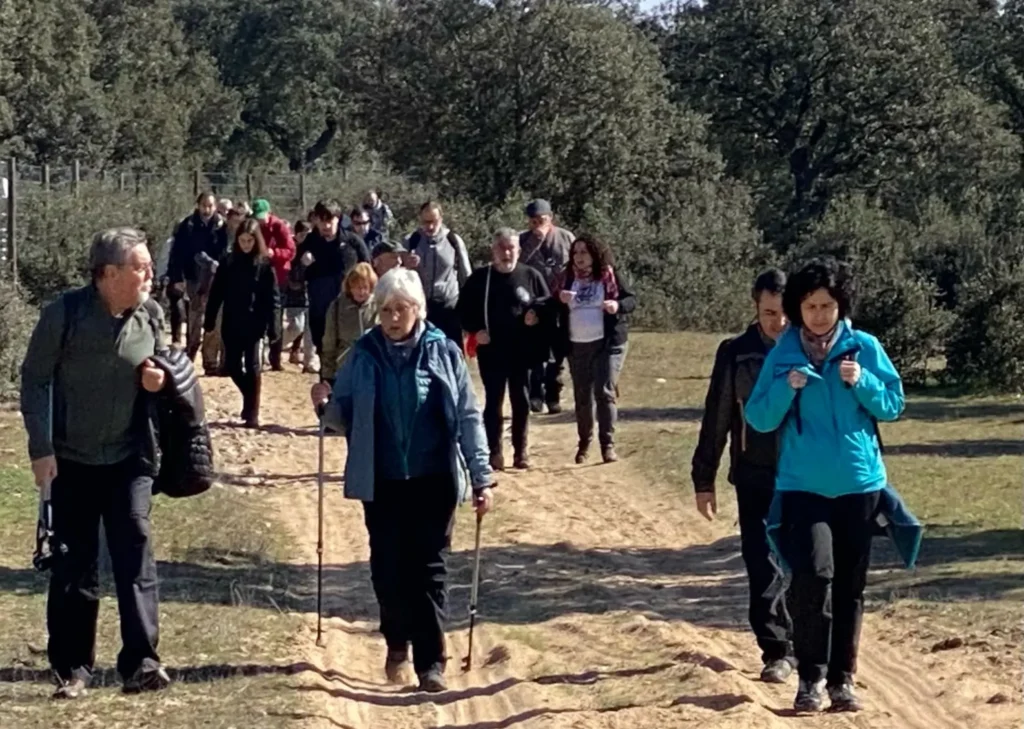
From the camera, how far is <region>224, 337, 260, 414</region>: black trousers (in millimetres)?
15117

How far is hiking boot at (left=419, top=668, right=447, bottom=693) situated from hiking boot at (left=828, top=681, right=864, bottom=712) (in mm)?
1674

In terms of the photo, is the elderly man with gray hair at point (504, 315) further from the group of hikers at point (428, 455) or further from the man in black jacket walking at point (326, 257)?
the group of hikers at point (428, 455)

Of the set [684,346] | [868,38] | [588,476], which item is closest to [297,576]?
[588,476]

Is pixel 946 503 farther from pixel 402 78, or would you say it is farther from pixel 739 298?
pixel 402 78

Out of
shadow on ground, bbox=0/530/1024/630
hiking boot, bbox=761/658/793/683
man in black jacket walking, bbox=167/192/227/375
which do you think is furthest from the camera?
man in black jacket walking, bbox=167/192/227/375

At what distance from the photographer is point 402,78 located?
32.6 meters

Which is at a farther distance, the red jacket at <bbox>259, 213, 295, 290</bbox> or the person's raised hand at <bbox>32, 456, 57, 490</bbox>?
the red jacket at <bbox>259, 213, 295, 290</bbox>

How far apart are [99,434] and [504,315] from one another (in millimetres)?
6631

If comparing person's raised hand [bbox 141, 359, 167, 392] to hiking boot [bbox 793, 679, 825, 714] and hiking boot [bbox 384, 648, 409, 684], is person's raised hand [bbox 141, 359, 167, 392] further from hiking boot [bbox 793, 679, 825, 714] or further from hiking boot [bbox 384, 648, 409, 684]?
hiking boot [bbox 793, 679, 825, 714]

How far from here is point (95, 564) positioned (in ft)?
24.6

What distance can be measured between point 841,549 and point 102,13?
54058mm

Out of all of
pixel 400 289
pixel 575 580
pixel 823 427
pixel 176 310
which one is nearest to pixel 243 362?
pixel 176 310

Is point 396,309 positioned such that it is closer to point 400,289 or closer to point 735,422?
point 400,289

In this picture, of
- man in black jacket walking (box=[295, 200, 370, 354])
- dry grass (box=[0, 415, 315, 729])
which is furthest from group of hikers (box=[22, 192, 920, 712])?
man in black jacket walking (box=[295, 200, 370, 354])
